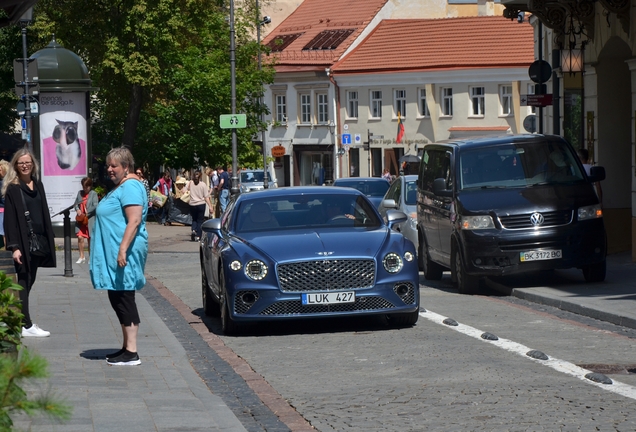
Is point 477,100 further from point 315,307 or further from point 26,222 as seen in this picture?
point 26,222

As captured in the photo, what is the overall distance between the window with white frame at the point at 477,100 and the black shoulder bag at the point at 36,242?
171 ft

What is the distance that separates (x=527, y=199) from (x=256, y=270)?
5.48 m

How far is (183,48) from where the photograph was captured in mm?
49000

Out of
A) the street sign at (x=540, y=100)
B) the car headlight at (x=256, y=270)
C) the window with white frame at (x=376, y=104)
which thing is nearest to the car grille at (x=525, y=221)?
the car headlight at (x=256, y=270)

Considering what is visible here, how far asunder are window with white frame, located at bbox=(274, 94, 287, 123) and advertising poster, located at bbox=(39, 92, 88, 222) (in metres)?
45.3

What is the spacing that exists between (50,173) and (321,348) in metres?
18.8

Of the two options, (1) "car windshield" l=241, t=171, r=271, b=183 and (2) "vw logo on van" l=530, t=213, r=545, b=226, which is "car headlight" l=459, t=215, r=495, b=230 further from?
(1) "car windshield" l=241, t=171, r=271, b=183

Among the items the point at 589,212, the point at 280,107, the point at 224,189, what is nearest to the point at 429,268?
the point at 589,212

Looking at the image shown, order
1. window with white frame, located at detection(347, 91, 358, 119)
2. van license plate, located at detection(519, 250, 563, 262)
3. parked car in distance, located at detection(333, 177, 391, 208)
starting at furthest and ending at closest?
window with white frame, located at detection(347, 91, 358, 119) → parked car in distance, located at detection(333, 177, 391, 208) → van license plate, located at detection(519, 250, 563, 262)

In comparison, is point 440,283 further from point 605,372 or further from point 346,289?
point 605,372

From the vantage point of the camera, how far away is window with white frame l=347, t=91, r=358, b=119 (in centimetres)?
6825

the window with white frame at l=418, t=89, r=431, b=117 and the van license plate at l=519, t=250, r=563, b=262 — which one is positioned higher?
the window with white frame at l=418, t=89, r=431, b=117

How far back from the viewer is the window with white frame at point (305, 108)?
235 ft

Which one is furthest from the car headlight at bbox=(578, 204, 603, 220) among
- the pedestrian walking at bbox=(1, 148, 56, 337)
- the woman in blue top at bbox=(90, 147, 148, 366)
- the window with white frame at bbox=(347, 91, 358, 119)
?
the window with white frame at bbox=(347, 91, 358, 119)
